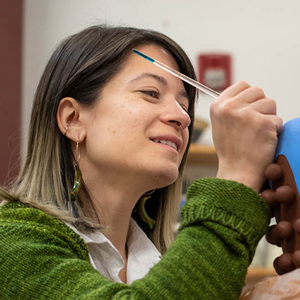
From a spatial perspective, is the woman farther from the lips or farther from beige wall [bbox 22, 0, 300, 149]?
beige wall [bbox 22, 0, 300, 149]

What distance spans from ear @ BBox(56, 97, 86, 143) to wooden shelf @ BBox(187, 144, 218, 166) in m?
1.34

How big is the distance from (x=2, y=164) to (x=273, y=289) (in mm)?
2262

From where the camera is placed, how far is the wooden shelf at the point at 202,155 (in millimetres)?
2625

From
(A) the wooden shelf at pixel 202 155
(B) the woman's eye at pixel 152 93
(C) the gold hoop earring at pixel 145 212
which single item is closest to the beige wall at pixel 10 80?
(A) the wooden shelf at pixel 202 155

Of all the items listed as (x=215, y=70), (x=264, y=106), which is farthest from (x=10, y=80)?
(x=264, y=106)

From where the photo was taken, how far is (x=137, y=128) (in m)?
1.08

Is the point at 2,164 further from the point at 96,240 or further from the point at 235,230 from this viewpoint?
the point at 235,230

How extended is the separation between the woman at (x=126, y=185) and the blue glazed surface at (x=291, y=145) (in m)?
0.01

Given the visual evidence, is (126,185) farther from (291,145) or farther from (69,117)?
(291,145)

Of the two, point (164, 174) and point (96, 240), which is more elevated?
point (164, 174)

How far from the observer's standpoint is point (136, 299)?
2.29 ft

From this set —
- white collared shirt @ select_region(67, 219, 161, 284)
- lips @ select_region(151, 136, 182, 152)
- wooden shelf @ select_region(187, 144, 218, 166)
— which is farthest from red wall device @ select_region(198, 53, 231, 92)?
lips @ select_region(151, 136, 182, 152)

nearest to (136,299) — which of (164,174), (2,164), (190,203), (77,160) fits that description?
(190,203)

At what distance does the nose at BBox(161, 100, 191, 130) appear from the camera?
1105mm
